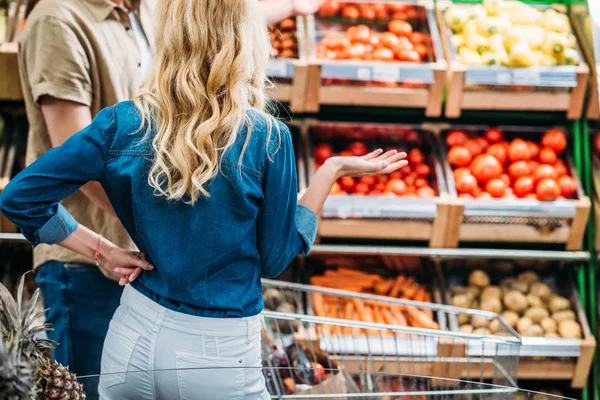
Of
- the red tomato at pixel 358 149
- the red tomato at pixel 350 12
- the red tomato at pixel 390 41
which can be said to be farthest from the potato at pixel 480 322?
the red tomato at pixel 350 12

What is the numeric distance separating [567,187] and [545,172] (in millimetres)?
116

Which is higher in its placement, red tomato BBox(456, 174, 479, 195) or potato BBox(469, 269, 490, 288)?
red tomato BBox(456, 174, 479, 195)

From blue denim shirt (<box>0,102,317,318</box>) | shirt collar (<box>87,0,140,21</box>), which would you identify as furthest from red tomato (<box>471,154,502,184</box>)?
blue denim shirt (<box>0,102,317,318</box>)

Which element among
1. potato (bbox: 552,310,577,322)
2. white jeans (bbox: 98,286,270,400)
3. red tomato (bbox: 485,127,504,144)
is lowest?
potato (bbox: 552,310,577,322)

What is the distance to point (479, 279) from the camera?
3.55 metres

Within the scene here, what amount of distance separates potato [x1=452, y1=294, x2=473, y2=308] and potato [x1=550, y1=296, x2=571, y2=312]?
0.37 meters

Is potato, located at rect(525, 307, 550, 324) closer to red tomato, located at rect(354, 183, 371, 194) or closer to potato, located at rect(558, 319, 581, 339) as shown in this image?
potato, located at rect(558, 319, 581, 339)

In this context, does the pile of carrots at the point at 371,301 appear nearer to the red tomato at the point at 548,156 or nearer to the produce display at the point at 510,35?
the red tomato at the point at 548,156

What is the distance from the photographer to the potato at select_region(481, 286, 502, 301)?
11.5 feet

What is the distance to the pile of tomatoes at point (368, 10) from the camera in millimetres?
3627

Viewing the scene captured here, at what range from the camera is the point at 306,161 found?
3.44 m

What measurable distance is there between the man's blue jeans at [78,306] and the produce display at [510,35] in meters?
1.92

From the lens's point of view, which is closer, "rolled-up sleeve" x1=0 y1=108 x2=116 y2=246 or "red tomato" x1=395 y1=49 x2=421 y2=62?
"rolled-up sleeve" x1=0 y1=108 x2=116 y2=246

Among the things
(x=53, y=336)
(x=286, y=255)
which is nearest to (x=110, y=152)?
(x=286, y=255)
